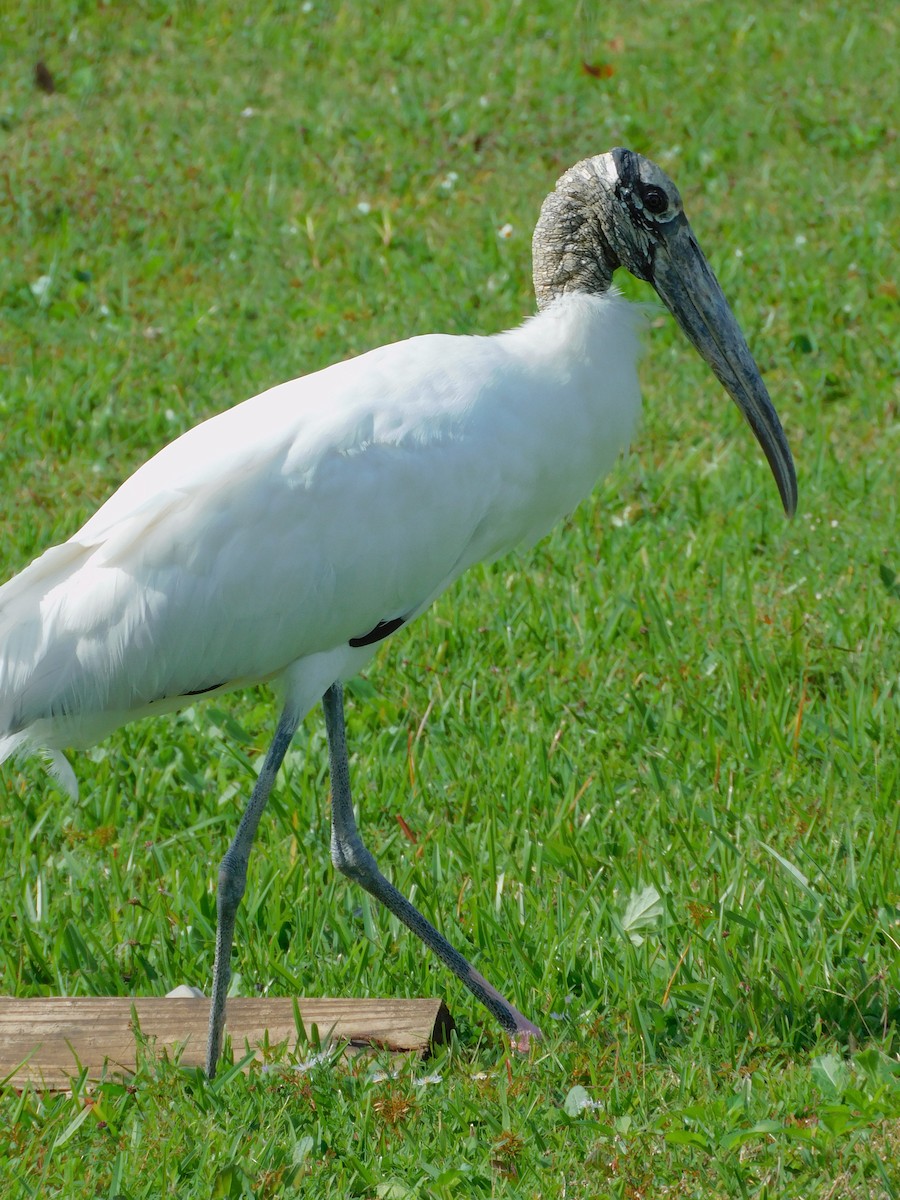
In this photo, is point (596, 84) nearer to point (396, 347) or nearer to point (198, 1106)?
point (396, 347)

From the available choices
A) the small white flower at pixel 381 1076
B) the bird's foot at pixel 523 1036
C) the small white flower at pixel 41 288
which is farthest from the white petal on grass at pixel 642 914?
the small white flower at pixel 41 288

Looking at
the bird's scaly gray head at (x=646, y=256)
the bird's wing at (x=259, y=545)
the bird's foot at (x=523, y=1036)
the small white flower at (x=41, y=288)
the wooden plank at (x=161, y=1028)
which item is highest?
the small white flower at (x=41, y=288)

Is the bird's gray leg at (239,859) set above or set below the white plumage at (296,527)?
below

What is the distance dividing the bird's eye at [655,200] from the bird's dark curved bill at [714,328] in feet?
0.16

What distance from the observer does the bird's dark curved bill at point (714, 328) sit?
3.52 m

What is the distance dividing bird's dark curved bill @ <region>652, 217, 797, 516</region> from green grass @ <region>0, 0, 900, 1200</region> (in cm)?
90

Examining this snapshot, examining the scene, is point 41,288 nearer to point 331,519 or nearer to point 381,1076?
point 331,519

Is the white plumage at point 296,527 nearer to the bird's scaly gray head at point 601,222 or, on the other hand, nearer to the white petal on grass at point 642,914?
the bird's scaly gray head at point 601,222

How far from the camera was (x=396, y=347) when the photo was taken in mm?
3488

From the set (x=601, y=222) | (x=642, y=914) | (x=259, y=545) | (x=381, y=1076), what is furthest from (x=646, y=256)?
(x=381, y=1076)

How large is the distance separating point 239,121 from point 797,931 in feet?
23.9

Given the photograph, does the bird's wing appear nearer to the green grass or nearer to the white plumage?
the white plumage

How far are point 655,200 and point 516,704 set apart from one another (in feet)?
5.32

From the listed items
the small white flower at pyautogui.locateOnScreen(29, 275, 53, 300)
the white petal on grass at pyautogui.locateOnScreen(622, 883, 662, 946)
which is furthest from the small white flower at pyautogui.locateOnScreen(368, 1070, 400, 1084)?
the small white flower at pyautogui.locateOnScreen(29, 275, 53, 300)
